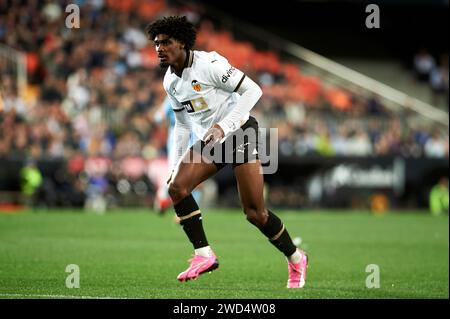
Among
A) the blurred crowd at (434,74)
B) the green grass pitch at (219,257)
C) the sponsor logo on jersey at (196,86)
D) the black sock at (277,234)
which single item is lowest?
the green grass pitch at (219,257)

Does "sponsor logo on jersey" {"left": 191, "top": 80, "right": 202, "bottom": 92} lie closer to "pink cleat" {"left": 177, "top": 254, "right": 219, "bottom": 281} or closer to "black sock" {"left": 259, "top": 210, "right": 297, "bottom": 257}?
"black sock" {"left": 259, "top": 210, "right": 297, "bottom": 257}

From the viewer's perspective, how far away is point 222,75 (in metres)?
8.09

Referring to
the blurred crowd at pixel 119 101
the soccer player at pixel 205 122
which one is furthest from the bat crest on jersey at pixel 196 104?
the blurred crowd at pixel 119 101

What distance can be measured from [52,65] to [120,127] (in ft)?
9.32

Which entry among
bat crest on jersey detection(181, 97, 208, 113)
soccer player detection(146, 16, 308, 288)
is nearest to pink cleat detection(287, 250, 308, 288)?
soccer player detection(146, 16, 308, 288)

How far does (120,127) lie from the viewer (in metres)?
24.2

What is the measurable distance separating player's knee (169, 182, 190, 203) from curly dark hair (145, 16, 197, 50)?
1283 mm

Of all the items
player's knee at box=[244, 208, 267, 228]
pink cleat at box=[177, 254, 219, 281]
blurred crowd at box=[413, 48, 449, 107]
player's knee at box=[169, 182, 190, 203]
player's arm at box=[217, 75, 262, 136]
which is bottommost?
pink cleat at box=[177, 254, 219, 281]

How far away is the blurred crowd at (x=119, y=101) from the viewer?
23484 millimetres

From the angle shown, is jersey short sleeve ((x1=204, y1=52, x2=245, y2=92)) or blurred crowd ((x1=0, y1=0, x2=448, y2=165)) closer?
jersey short sleeve ((x1=204, y1=52, x2=245, y2=92))

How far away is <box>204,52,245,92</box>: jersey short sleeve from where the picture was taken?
8094 millimetres

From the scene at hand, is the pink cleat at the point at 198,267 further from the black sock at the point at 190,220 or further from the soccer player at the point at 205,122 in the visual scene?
the black sock at the point at 190,220

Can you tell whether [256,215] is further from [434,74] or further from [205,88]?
[434,74]
